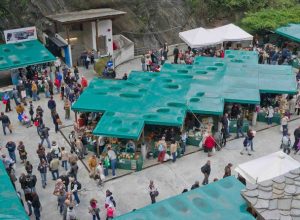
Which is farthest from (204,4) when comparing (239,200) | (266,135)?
(239,200)

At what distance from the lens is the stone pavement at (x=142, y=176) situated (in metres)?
16.8

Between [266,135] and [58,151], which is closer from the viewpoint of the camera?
[58,151]

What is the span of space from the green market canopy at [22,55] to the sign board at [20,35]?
390 millimetres

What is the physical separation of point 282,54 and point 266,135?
32.3 ft

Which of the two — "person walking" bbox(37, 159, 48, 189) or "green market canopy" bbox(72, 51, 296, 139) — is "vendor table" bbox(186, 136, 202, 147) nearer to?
"green market canopy" bbox(72, 51, 296, 139)

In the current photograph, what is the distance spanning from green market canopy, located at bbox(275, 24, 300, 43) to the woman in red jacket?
14.9m

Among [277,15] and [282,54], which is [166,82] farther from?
[277,15]

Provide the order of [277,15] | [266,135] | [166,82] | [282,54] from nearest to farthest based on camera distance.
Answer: [266,135] → [166,82] → [282,54] → [277,15]

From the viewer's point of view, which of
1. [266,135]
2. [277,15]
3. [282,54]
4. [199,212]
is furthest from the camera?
[277,15]

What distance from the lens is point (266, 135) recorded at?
21625 mm

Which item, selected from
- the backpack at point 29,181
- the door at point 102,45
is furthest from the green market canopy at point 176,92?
the door at point 102,45

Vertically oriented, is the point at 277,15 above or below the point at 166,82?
above

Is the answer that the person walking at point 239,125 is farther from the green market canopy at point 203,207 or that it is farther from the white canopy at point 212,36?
the white canopy at point 212,36

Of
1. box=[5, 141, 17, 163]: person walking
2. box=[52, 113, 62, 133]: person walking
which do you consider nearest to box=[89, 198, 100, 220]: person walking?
box=[5, 141, 17, 163]: person walking
